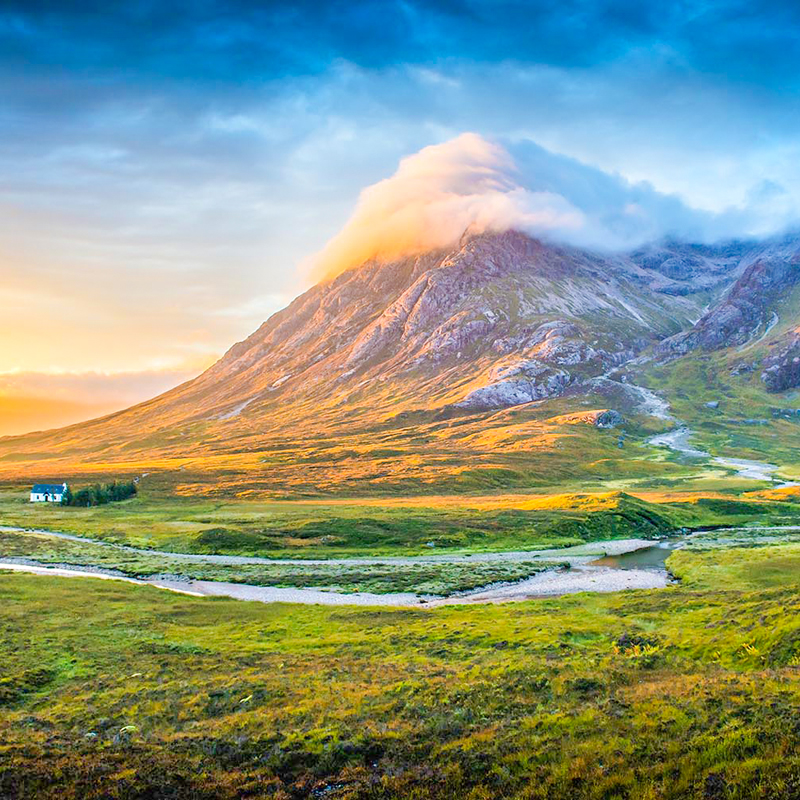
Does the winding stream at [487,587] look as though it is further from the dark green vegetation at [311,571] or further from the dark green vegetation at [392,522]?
the dark green vegetation at [392,522]

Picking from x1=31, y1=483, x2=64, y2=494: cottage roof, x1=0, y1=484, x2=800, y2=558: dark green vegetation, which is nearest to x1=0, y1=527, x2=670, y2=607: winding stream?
x1=0, y1=484, x2=800, y2=558: dark green vegetation

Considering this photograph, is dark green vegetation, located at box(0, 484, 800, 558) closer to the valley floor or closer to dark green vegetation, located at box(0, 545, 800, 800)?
the valley floor

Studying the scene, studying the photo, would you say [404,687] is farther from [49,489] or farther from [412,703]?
[49,489]

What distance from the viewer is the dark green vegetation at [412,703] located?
2270cm

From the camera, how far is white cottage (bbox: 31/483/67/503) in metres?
195

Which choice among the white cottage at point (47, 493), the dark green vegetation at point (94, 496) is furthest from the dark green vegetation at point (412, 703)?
the white cottage at point (47, 493)

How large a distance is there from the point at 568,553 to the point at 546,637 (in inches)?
2625

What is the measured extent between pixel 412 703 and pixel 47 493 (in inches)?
8073

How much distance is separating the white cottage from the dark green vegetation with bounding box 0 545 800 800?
152 meters

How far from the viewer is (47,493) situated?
19675 cm

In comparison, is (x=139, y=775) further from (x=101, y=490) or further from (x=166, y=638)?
(x=101, y=490)

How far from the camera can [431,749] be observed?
26.1 m

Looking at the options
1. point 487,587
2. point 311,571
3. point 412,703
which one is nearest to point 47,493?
point 311,571

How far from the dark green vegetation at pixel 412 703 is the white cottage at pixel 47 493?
152m
